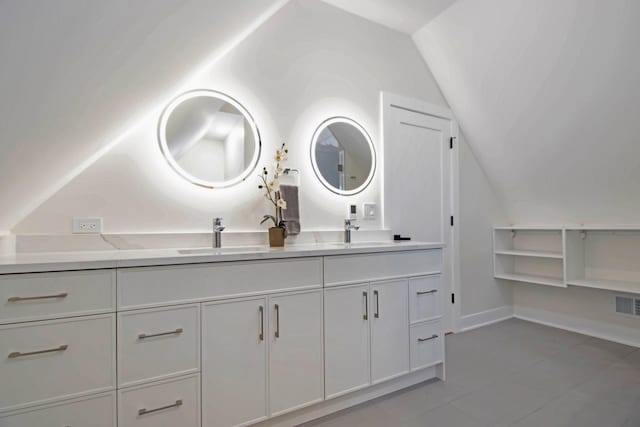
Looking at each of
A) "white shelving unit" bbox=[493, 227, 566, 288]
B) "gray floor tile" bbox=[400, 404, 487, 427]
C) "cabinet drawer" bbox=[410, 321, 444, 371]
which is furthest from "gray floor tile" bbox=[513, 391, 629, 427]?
"white shelving unit" bbox=[493, 227, 566, 288]

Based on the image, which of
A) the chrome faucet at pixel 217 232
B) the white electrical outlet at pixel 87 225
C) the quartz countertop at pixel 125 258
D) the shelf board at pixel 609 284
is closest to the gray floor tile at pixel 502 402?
the quartz countertop at pixel 125 258

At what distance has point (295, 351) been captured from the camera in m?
1.71

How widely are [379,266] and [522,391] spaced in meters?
1.21

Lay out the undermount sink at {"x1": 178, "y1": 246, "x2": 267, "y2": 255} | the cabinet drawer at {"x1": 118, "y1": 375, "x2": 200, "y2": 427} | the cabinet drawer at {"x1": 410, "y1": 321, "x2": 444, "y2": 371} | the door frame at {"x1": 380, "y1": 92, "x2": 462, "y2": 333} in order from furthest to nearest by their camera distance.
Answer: the door frame at {"x1": 380, "y1": 92, "x2": 462, "y2": 333}, the cabinet drawer at {"x1": 410, "y1": 321, "x2": 444, "y2": 371}, the undermount sink at {"x1": 178, "y1": 246, "x2": 267, "y2": 255}, the cabinet drawer at {"x1": 118, "y1": 375, "x2": 200, "y2": 427}

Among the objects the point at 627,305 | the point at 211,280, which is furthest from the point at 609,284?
the point at 211,280

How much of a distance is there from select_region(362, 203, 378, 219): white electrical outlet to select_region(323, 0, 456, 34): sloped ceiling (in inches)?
61.7

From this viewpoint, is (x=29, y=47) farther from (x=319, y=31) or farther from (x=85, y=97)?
(x=319, y=31)

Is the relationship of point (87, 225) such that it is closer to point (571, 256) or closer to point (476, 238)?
point (476, 238)

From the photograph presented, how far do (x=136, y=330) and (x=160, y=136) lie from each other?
3.75 feet

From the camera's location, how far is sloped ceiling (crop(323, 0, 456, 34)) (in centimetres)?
262

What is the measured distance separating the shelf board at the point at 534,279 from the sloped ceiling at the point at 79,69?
3.35 m

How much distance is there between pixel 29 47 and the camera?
0.65 meters

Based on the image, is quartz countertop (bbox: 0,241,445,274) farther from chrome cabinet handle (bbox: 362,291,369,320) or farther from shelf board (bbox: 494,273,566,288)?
shelf board (bbox: 494,273,566,288)

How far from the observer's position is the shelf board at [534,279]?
319 centimetres
